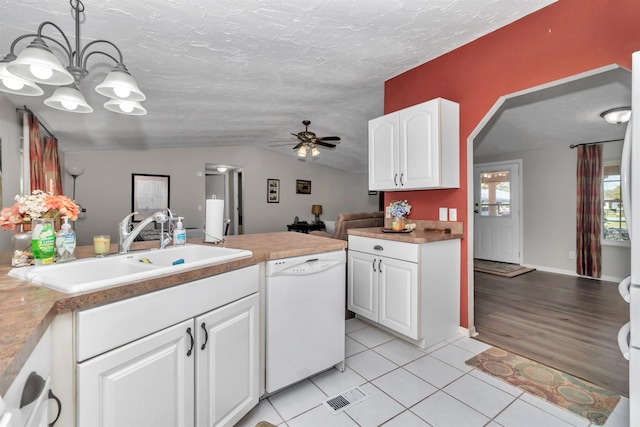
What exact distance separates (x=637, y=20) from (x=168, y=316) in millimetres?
2956

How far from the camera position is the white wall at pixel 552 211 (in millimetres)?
4602

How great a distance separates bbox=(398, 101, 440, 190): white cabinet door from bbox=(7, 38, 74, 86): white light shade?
240 centimetres

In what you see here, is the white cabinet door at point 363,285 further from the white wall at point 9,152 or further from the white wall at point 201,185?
the white wall at point 201,185

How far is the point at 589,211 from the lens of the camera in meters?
4.40

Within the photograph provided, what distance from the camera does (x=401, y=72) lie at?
3.12m

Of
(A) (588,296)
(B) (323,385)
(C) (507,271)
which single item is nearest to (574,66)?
(B) (323,385)

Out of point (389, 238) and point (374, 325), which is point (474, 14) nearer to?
point (389, 238)

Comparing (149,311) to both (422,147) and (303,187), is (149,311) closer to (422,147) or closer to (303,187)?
(422,147)

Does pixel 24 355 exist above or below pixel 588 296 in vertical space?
above

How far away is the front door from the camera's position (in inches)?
211

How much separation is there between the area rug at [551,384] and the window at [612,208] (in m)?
3.56

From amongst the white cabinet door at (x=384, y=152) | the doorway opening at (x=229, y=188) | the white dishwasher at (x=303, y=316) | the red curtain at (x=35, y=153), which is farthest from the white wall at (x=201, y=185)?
the white dishwasher at (x=303, y=316)

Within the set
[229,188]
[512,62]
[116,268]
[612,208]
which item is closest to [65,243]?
[116,268]

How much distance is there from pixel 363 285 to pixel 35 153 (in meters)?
3.84
